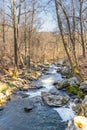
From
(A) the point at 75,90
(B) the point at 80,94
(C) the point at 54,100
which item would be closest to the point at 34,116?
(C) the point at 54,100

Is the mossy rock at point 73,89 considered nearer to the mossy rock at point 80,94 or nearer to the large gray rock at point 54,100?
the mossy rock at point 80,94

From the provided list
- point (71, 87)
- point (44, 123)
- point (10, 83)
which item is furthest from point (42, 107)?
point (10, 83)

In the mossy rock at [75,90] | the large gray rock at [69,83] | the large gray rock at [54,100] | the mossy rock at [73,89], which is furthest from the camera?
the large gray rock at [69,83]

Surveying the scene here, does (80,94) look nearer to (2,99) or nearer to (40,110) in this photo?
(40,110)

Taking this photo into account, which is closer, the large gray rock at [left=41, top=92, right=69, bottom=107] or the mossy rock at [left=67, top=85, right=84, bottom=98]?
the large gray rock at [left=41, top=92, right=69, bottom=107]

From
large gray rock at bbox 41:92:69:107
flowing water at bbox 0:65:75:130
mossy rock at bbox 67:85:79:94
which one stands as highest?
mossy rock at bbox 67:85:79:94

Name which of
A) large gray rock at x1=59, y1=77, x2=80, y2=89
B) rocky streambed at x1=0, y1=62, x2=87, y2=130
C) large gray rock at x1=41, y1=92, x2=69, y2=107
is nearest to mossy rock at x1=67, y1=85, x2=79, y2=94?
rocky streambed at x1=0, y1=62, x2=87, y2=130

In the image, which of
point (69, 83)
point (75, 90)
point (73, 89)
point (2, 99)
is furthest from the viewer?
point (69, 83)

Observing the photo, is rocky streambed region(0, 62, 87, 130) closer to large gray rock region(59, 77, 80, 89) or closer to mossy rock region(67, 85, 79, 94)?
mossy rock region(67, 85, 79, 94)

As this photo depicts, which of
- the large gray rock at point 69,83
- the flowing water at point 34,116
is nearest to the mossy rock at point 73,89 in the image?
the large gray rock at point 69,83

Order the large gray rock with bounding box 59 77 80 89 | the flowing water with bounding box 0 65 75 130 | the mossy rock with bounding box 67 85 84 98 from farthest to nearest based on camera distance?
the large gray rock with bounding box 59 77 80 89 → the mossy rock with bounding box 67 85 84 98 → the flowing water with bounding box 0 65 75 130

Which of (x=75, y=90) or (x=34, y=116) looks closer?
(x=34, y=116)

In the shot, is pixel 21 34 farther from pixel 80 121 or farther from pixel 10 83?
pixel 80 121

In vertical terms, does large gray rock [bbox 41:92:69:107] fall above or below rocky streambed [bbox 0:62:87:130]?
above
